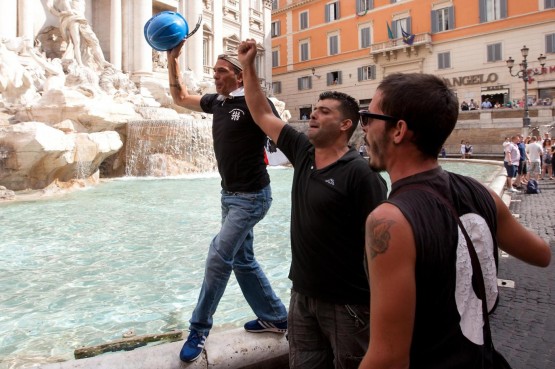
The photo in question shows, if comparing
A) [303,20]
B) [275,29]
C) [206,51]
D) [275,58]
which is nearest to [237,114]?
[206,51]

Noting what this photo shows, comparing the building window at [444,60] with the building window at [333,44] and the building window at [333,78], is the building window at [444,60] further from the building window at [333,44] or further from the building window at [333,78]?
the building window at [333,44]

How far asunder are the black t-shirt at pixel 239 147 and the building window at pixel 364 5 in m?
34.1

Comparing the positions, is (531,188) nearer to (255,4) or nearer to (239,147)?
(239,147)

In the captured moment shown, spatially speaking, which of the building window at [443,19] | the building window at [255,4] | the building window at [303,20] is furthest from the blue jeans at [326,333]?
the building window at [303,20]

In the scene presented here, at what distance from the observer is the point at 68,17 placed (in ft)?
54.2

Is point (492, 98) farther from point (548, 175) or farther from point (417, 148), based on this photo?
point (417, 148)

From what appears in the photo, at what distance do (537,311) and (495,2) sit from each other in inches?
1180

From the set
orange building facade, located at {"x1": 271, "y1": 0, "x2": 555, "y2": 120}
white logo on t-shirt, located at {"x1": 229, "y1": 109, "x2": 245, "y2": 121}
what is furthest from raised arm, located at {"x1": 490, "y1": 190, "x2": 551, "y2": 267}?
orange building facade, located at {"x1": 271, "y1": 0, "x2": 555, "y2": 120}

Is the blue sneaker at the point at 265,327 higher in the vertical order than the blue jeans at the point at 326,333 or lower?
lower

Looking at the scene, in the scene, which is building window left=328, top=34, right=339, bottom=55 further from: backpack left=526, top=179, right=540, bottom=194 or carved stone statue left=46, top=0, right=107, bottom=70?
backpack left=526, top=179, right=540, bottom=194

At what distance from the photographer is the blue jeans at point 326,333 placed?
148cm

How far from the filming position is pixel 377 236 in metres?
0.94

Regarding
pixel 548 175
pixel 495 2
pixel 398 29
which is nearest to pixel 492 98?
pixel 495 2

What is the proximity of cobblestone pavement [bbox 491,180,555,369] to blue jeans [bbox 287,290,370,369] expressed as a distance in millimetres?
1446
